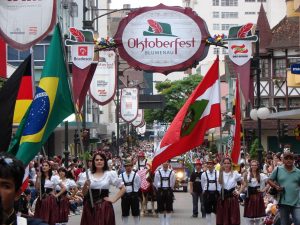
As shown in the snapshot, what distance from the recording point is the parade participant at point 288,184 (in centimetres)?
1302

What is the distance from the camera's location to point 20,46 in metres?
17.8

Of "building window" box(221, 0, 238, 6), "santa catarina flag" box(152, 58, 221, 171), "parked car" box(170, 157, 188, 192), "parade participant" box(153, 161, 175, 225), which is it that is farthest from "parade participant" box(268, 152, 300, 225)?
"building window" box(221, 0, 238, 6)

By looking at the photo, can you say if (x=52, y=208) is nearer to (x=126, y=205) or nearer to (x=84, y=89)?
(x=126, y=205)

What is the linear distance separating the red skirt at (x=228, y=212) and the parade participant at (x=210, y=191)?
146 centimetres

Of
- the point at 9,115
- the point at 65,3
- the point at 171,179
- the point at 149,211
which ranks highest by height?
the point at 65,3

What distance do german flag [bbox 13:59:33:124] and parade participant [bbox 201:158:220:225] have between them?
25.0 feet

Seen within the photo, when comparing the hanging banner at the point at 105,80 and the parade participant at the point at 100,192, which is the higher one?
the hanging banner at the point at 105,80

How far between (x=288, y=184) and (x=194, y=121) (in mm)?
3067

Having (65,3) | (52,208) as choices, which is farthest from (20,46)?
(65,3)

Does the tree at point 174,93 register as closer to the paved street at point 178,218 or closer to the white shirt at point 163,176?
the paved street at point 178,218

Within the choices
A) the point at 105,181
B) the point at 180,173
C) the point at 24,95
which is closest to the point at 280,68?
the point at 180,173

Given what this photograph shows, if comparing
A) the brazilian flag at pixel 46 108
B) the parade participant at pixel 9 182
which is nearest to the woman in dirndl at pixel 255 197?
the brazilian flag at pixel 46 108

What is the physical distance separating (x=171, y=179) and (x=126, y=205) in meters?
2.07

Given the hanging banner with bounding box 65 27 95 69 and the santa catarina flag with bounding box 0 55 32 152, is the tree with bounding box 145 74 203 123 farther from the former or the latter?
the santa catarina flag with bounding box 0 55 32 152
